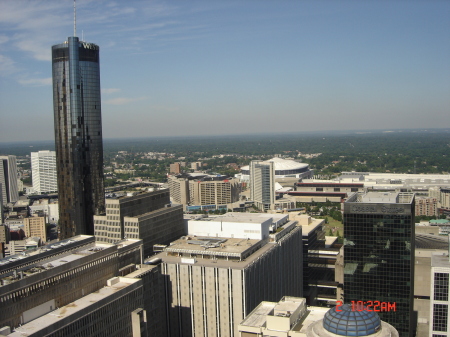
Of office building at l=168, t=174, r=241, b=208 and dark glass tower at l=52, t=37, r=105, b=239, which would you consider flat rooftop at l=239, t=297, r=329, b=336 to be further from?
office building at l=168, t=174, r=241, b=208

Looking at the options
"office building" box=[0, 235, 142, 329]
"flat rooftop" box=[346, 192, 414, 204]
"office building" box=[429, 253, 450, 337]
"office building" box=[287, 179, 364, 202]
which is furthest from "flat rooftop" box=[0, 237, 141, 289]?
"office building" box=[287, 179, 364, 202]

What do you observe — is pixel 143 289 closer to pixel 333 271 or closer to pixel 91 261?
pixel 91 261

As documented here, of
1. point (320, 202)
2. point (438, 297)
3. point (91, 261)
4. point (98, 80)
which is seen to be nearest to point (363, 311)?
point (438, 297)

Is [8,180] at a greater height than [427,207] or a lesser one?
greater

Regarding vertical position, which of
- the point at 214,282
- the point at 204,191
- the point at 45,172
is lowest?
the point at 204,191

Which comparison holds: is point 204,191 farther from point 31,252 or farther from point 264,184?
point 31,252

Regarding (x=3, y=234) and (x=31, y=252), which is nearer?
(x=31, y=252)

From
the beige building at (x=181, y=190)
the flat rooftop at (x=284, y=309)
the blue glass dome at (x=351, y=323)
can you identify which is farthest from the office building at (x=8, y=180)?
the blue glass dome at (x=351, y=323)

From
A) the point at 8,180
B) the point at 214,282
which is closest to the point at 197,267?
the point at 214,282
